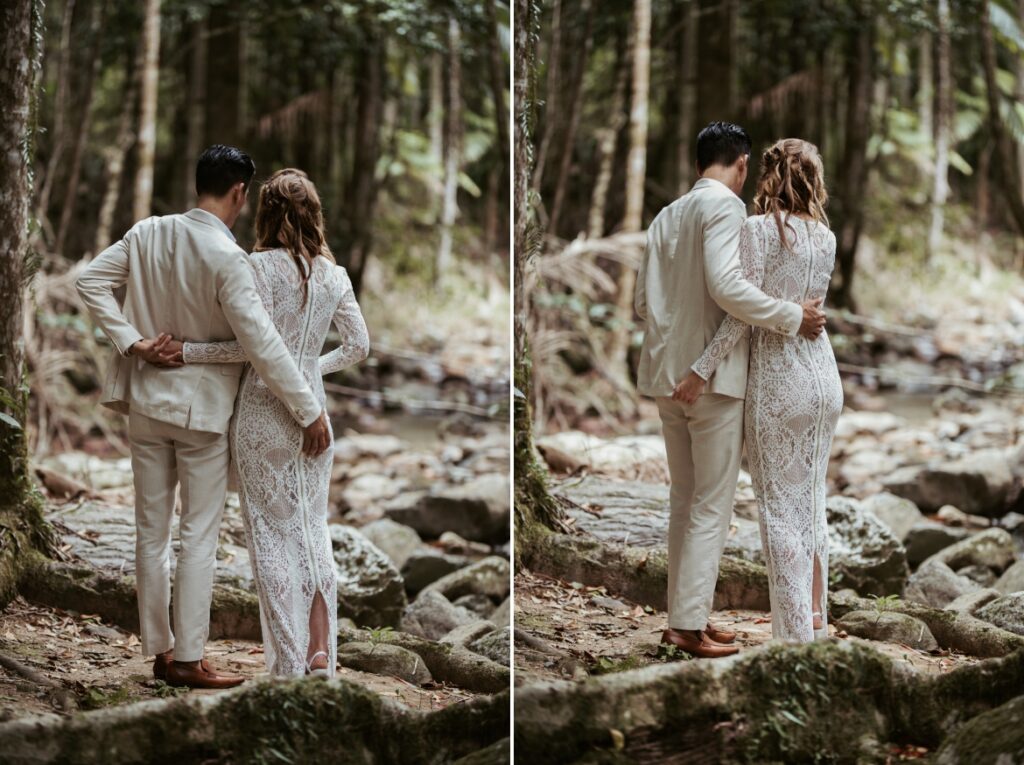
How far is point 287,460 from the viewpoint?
129 inches

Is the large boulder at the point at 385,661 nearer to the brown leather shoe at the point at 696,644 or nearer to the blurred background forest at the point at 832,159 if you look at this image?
the brown leather shoe at the point at 696,644

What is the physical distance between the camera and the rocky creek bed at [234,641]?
3.01m

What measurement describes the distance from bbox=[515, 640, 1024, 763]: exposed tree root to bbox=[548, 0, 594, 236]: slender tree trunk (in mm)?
3931

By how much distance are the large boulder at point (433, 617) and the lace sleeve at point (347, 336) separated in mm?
1994

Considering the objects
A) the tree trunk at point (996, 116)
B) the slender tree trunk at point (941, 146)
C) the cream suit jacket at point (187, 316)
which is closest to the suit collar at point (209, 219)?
the cream suit jacket at point (187, 316)

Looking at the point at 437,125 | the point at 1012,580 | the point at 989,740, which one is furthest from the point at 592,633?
the point at 437,125

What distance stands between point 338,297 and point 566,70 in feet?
12.6

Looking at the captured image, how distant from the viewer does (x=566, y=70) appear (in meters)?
6.78

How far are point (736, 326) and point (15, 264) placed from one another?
2568 mm

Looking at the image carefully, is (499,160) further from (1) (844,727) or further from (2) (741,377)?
(1) (844,727)

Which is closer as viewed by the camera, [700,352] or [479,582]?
[700,352]

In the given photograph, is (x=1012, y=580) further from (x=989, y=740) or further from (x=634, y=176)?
(x=634, y=176)

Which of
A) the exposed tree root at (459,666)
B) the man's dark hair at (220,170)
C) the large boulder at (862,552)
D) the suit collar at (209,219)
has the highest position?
the man's dark hair at (220,170)

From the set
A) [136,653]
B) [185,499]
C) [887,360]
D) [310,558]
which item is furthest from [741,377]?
[887,360]
